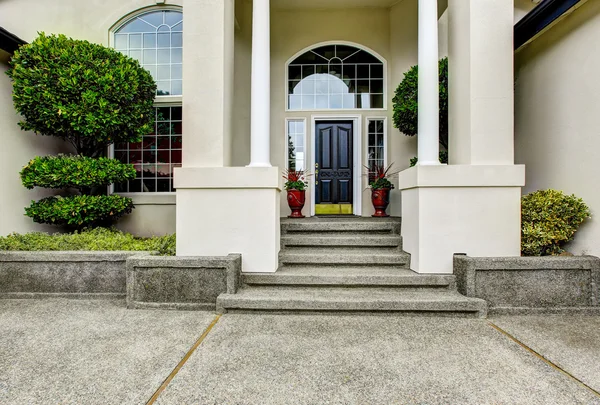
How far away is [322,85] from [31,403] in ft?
20.7

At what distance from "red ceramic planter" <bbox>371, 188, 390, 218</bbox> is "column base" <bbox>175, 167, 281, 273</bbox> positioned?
2.81 m

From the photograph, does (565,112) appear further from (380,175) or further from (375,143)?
(375,143)

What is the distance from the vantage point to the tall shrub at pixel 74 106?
4594 millimetres

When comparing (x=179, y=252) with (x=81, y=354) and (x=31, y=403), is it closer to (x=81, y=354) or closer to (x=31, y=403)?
(x=81, y=354)

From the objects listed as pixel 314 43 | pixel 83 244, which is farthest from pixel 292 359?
pixel 314 43

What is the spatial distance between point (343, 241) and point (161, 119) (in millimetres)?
4238

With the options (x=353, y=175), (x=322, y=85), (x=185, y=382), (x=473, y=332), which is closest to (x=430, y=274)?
(x=473, y=332)

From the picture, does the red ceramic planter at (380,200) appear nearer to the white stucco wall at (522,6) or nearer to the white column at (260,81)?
the white column at (260,81)

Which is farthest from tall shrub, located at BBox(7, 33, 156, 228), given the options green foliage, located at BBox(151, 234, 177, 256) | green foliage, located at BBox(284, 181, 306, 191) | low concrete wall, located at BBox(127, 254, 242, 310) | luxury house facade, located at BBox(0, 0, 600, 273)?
green foliage, located at BBox(284, 181, 306, 191)

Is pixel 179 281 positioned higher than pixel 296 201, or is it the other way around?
pixel 296 201

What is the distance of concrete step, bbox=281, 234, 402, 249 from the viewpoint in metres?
4.38

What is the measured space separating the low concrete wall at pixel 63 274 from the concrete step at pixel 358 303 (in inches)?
58.8

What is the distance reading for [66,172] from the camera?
4.73 m

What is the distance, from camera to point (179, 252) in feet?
12.5
